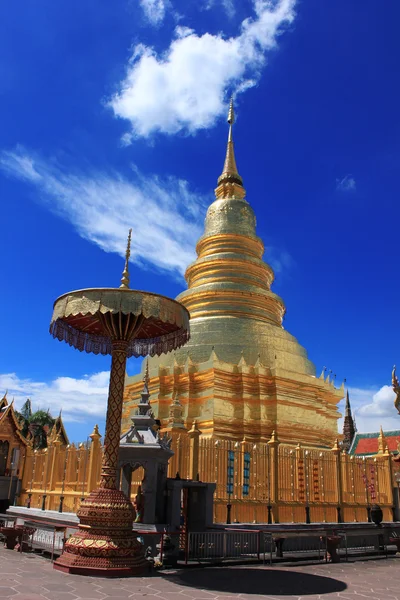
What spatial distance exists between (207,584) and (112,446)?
2.71 m

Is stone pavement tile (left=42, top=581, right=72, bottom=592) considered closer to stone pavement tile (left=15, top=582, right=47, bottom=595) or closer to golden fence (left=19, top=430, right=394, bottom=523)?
stone pavement tile (left=15, top=582, right=47, bottom=595)

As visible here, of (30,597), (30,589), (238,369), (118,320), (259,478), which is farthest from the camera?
(238,369)

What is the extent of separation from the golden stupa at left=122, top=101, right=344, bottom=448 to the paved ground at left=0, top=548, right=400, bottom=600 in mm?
10348

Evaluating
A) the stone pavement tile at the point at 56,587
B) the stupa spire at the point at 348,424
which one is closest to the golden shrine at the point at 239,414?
the stone pavement tile at the point at 56,587

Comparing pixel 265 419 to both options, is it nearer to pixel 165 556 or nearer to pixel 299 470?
pixel 299 470

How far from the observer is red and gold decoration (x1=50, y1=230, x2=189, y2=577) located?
8508mm

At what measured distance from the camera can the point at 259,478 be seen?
49.2 feet

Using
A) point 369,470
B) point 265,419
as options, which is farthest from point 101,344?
point 265,419

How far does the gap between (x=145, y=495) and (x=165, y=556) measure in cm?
144

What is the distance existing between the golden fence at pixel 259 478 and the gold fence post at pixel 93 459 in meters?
0.02

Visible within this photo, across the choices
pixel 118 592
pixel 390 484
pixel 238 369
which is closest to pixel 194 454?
pixel 118 592

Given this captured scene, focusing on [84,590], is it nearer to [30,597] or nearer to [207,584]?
[30,597]

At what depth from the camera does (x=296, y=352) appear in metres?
25.4

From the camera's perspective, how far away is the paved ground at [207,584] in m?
7.11
